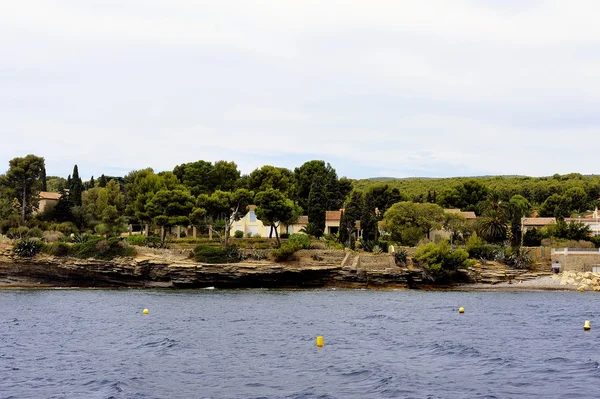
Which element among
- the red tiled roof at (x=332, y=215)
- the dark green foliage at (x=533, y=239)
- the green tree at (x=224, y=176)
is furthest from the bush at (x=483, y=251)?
the green tree at (x=224, y=176)

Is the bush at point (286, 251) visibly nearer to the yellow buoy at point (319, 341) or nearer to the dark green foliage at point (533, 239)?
the dark green foliage at point (533, 239)

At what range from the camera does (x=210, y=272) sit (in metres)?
86.3

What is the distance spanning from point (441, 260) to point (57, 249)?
45879 mm

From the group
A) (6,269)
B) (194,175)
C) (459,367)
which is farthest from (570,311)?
(194,175)

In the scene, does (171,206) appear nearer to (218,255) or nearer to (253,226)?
(218,255)

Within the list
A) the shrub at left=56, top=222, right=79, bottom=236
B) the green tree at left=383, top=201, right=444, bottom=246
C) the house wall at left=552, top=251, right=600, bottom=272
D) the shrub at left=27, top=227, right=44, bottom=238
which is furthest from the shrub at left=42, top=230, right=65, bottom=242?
the house wall at left=552, top=251, right=600, bottom=272

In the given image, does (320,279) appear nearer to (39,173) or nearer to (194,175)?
(194,175)

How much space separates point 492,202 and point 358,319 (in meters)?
53.6

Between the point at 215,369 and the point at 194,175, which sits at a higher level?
the point at 194,175

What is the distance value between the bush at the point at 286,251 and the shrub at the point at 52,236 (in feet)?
99.2

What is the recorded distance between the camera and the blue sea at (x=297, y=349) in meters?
30.0

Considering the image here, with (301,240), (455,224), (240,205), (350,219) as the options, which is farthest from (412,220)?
(240,205)

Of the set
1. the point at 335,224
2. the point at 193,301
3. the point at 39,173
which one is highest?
the point at 39,173

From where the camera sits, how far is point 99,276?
88.8 metres
